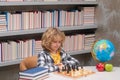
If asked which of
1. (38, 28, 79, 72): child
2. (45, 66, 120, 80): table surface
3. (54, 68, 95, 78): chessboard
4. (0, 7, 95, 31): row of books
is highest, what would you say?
(0, 7, 95, 31): row of books

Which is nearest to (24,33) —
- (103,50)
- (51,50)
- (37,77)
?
(51,50)

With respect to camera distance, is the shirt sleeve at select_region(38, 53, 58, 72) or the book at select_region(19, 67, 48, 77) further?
the shirt sleeve at select_region(38, 53, 58, 72)

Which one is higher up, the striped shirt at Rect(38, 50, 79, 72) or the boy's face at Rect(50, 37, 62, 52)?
the boy's face at Rect(50, 37, 62, 52)

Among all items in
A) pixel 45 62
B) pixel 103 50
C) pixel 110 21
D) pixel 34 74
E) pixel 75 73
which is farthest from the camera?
pixel 110 21

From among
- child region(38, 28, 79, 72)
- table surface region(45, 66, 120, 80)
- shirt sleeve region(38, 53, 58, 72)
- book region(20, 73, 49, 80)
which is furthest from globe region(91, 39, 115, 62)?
book region(20, 73, 49, 80)

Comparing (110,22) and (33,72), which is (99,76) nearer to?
(33,72)

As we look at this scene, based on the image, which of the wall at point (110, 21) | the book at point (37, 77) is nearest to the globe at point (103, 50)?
the book at point (37, 77)

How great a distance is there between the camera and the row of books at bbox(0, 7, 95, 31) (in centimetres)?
333

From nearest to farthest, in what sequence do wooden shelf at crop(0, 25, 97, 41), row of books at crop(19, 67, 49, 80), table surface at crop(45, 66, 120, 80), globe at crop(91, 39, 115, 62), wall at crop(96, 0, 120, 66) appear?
row of books at crop(19, 67, 49, 80), table surface at crop(45, 66, 120, 80), globe at crop(91, 39, 115, 62), wooden shelf at crop(0, 25, 97, 41), wall at crop(96, 0, 120, 66)

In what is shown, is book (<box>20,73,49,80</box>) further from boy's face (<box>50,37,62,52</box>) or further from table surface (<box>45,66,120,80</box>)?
boy's face (<box>50,37,62,52</box>)

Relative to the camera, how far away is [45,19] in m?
3.69

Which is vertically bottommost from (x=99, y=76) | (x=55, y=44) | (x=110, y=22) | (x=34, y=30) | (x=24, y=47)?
(x=99, y=76)


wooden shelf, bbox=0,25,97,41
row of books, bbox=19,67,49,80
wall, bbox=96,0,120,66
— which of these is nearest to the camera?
row of books, bbox=19,67,49,80

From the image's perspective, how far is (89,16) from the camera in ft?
13.8
